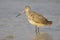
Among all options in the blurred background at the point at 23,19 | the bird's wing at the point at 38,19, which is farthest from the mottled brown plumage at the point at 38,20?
the blurred background at the point at 23,19

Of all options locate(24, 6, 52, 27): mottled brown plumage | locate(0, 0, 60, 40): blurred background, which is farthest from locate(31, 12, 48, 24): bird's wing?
locate(0, 0, 60, 40): blurred background

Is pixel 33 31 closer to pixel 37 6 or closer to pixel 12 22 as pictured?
pixel 12 22

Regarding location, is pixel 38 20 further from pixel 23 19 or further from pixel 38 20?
pixel 23 19

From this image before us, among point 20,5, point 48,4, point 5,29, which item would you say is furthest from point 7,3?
point 5,29

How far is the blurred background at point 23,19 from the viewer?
6.22m

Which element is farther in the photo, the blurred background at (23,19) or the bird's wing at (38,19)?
the blurred background at (23,19)

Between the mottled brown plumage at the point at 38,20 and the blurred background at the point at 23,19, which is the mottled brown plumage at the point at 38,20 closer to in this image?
the mottled brown plumage at the point at 38,20

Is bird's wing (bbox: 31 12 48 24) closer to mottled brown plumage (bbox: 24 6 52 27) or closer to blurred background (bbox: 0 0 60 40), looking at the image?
mottled brown plumage (bbox: 24 6 52 27)

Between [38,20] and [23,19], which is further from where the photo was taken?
[23,19]

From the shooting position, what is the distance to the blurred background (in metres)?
6.22

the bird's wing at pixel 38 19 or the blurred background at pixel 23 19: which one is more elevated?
the bird's wing at pixel 38 19

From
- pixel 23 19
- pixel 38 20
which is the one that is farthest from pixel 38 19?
pixel 23 19

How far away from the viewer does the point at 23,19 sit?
24.9 feet

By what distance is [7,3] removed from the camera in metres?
10.2
